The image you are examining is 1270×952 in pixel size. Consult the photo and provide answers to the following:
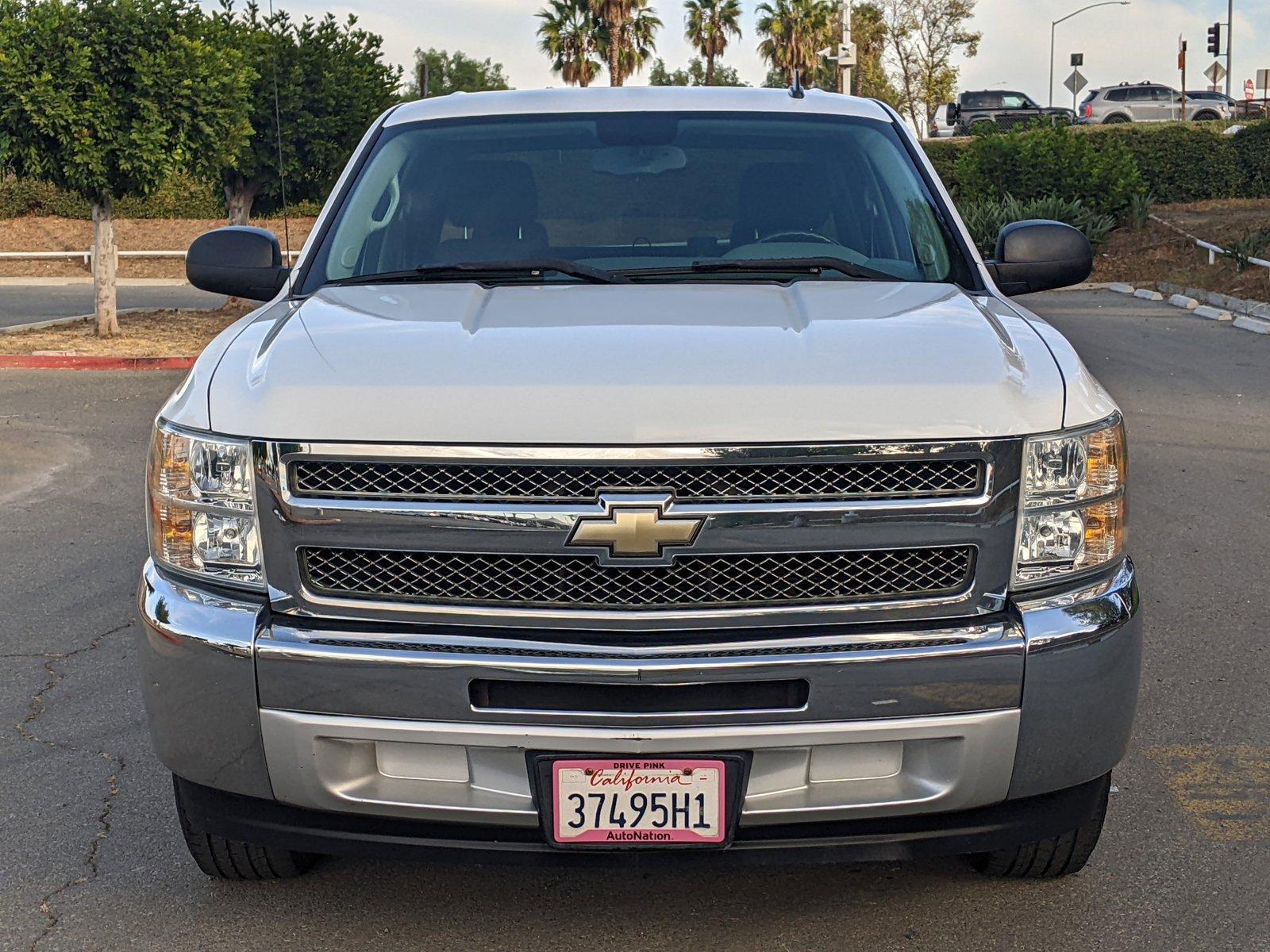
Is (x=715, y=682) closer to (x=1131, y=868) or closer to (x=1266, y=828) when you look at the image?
(x=1131, y=868)

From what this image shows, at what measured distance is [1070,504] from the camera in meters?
3.06

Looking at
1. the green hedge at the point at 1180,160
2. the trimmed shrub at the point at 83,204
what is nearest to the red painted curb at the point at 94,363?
the green hedge at the point at 1180,160

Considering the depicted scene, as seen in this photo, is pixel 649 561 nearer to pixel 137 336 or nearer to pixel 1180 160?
pixel 137 336

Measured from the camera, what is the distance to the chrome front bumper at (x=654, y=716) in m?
2.88

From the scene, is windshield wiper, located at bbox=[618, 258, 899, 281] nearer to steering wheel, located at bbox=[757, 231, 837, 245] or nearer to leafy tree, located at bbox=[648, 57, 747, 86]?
steering wheel, located at bbox=[757, 231, 837, 245]

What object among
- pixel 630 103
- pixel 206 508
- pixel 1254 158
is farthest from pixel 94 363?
pixel 1254 158

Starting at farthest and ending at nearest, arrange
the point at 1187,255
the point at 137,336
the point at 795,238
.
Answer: the point at 1187,255 → the point at 137,336 → the point at 795,238

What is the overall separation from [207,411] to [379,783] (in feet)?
2.70

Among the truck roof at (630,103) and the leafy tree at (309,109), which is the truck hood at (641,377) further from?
the leafy tree at (309,109)

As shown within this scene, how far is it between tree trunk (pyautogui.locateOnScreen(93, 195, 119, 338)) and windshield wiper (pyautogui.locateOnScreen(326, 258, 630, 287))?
14.2 metres

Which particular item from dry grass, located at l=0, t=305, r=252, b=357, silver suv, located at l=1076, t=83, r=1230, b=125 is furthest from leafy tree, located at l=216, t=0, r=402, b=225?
silver suv, located at l=1076, t=83, r=1230, b=125

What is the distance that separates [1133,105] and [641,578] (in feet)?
159

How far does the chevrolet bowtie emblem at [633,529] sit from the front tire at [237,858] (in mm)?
1143

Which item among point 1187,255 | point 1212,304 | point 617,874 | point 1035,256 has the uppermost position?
point 1035,256
